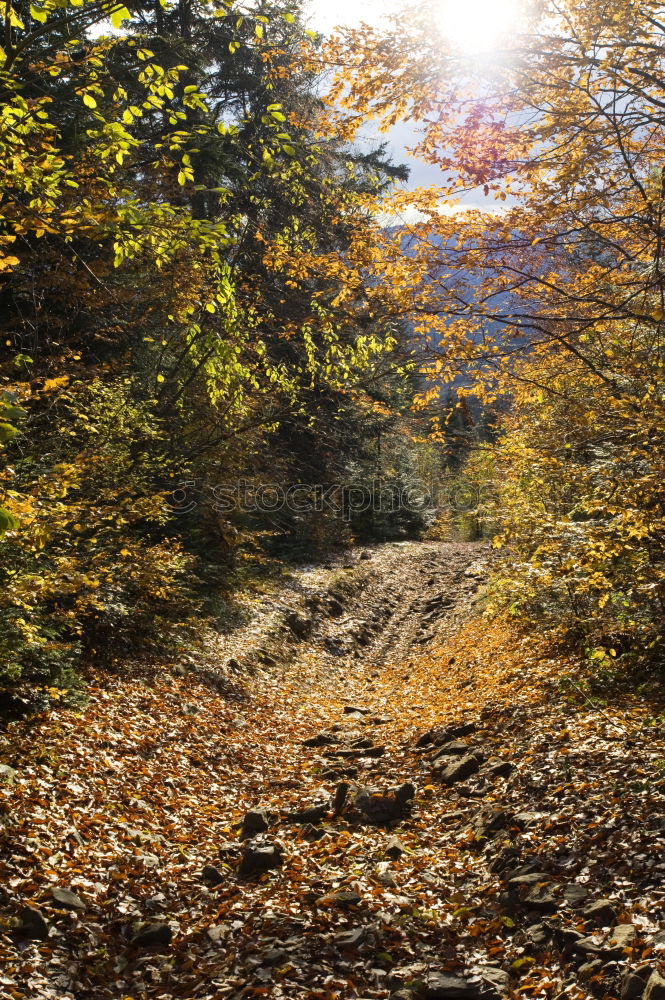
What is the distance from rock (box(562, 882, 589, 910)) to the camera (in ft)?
14.3

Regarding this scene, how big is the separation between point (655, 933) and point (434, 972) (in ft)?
4.84

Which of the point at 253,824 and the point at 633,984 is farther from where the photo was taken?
the point at 253,824

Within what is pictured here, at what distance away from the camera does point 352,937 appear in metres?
4.49

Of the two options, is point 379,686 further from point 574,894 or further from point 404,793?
point 574,894

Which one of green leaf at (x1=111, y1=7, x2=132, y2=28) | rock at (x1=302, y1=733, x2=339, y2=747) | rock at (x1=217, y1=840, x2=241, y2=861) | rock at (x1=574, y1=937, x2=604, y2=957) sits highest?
green leaf at (x1=111, y1=7, x2=132, y2=28)

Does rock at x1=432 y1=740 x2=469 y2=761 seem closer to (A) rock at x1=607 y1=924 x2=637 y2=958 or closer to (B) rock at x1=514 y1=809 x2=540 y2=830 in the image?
(B) rock at x1=514 y1=809 x2=540 y2=830

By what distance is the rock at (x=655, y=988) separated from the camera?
326 centimetres

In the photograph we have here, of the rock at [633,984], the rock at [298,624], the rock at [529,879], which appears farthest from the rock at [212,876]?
the rock at [298,624]

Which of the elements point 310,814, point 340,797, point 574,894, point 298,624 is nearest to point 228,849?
point 310,814

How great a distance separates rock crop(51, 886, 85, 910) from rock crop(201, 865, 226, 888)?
1.15 metres

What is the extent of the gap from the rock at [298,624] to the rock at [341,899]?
28.2 feet

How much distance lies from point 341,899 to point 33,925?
90.9 inches

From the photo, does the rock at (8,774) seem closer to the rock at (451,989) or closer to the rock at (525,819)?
the rock at (451,989)

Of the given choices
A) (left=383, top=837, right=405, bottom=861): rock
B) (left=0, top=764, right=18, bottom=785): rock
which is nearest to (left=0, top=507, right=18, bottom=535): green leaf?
(left=0, top=764, right=18, bottom=785): rock
